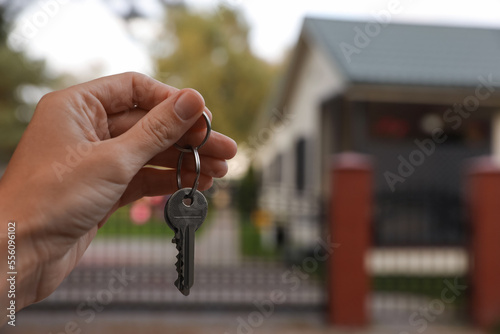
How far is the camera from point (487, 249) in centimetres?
560

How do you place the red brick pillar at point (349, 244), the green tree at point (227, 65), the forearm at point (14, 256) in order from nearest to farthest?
the forearm at point (14, 256) → the red brick pillar at point (349, 244) → the green tree at point (227, 65)

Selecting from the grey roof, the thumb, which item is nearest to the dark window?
the grey roof

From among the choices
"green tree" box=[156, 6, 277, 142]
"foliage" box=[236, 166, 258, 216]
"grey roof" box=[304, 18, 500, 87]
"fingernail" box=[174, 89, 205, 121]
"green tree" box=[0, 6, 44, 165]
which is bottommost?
"fingernail" box=[174, 89, 205, 121]

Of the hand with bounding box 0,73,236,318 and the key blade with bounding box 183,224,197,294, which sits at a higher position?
the hand with bounding box 0,73,236,318

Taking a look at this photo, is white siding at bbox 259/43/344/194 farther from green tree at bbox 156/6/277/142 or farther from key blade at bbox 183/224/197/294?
key blade at bbox 183/224/197/294

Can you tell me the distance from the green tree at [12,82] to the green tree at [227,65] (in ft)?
12.6

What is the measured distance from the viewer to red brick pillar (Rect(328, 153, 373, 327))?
559 centimetres

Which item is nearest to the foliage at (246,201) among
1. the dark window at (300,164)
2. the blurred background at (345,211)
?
the blurred background at (345,211)

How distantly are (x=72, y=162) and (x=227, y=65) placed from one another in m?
18.5

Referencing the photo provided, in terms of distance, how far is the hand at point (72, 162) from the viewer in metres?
0.92

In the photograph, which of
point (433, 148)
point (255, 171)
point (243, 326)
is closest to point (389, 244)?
point (433, 148)

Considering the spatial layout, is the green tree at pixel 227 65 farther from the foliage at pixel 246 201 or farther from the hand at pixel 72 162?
the hand at pixel 72 162

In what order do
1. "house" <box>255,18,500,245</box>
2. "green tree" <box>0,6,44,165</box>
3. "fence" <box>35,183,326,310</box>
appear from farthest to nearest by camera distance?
"green tree" <box>0,6,44,165</box>, "house" <box>255,18,500,245</box>, "fence" <box>35,183,326,310</box>

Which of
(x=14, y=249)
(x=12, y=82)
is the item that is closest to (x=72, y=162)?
(x=14, y=249)
